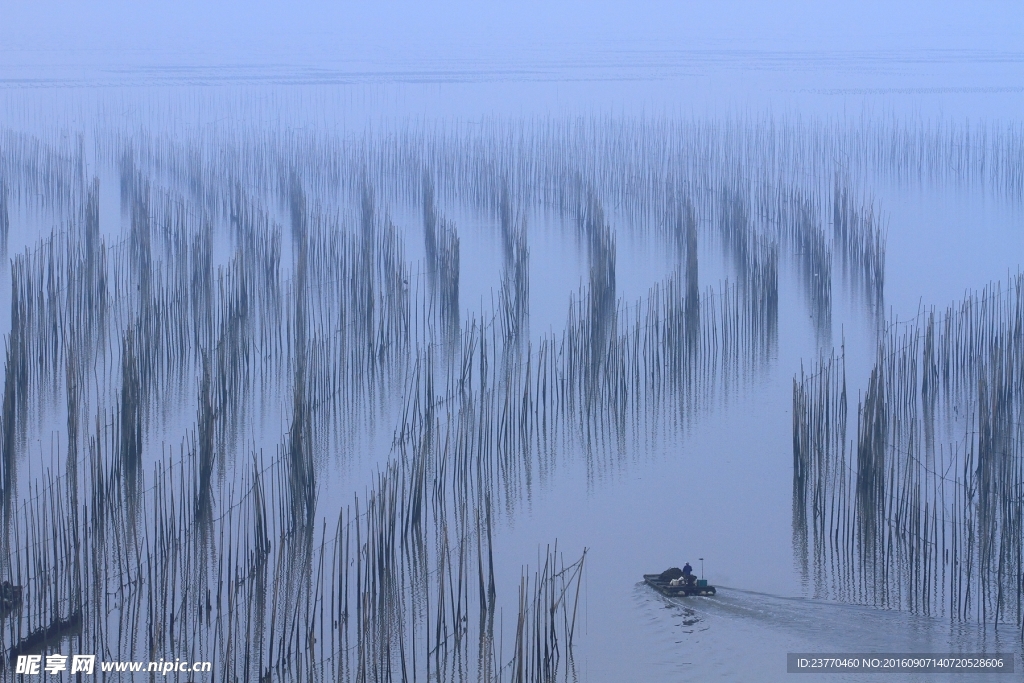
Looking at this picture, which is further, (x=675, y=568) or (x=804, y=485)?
(x=804, y=485)

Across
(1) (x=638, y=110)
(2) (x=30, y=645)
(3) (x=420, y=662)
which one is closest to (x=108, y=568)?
(2) (x=30, y=645)

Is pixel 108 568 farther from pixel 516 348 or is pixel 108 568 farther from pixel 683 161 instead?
pixel 683 161

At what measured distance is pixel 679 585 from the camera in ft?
12.7

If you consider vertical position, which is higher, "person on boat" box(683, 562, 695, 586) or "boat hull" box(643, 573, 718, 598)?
"person on boat" box(683, 562, 695, 586)

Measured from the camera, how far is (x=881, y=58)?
2608 centimetres

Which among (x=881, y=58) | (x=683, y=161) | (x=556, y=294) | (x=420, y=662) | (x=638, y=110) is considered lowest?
(x=420, y=662)

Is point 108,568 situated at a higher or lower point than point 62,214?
lower

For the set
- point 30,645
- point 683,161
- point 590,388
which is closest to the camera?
point 30,645

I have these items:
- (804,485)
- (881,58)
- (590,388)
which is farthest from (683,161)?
(881,58)

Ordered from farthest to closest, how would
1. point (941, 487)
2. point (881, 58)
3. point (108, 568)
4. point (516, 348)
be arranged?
point (881, 58) → point (516, 348) → point (941, 487) → point (108, 568)

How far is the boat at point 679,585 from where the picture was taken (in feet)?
12.7

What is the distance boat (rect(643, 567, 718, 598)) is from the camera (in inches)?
152

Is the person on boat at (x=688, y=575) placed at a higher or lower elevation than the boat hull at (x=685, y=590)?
higher

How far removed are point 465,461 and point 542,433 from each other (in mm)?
615
